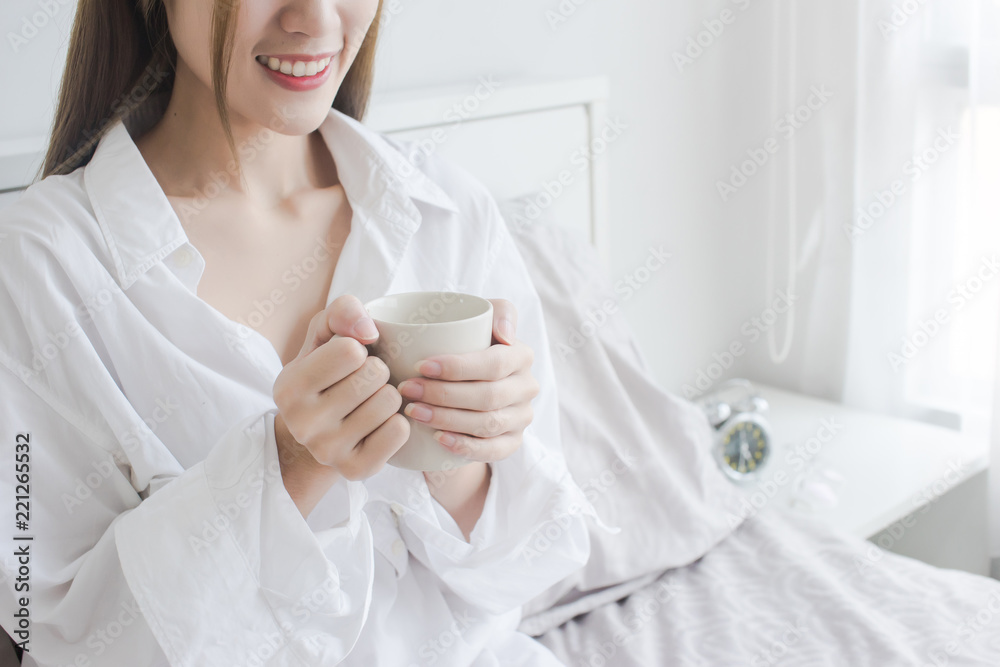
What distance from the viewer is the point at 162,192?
0.86 meters

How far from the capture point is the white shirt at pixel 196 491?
0.70 m

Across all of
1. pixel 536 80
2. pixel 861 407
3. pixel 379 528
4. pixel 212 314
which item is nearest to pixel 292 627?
pixel 379 528

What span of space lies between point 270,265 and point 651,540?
0.61 m

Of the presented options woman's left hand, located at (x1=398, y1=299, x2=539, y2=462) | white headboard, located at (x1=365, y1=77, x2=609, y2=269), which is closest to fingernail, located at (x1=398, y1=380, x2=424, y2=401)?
woman's left hand, located at (x1=398, y1=299, x2=539, y2=462)

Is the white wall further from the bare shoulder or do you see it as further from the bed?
the bare shoulder

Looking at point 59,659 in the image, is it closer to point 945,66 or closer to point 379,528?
point 379,528

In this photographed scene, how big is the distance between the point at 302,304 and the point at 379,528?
0.79 ft

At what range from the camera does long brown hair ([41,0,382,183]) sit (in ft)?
2.85

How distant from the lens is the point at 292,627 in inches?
28.7

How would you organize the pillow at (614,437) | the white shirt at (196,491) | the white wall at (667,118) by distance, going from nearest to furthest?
the white shirt at (196,491)
the pillow at (614,437)
the white wall at (667,118)


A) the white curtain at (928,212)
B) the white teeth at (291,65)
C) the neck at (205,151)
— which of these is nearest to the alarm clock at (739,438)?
the white curtain at (928,212)

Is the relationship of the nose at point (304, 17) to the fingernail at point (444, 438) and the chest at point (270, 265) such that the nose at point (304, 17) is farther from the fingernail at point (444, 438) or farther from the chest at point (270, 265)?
the fingernail at point (444, 438)

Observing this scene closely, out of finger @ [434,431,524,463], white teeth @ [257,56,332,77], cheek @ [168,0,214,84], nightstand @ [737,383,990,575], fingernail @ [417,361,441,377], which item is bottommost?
nightstand @ [737,383,990,575]

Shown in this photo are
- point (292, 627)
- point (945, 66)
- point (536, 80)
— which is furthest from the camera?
point (945, 66)
